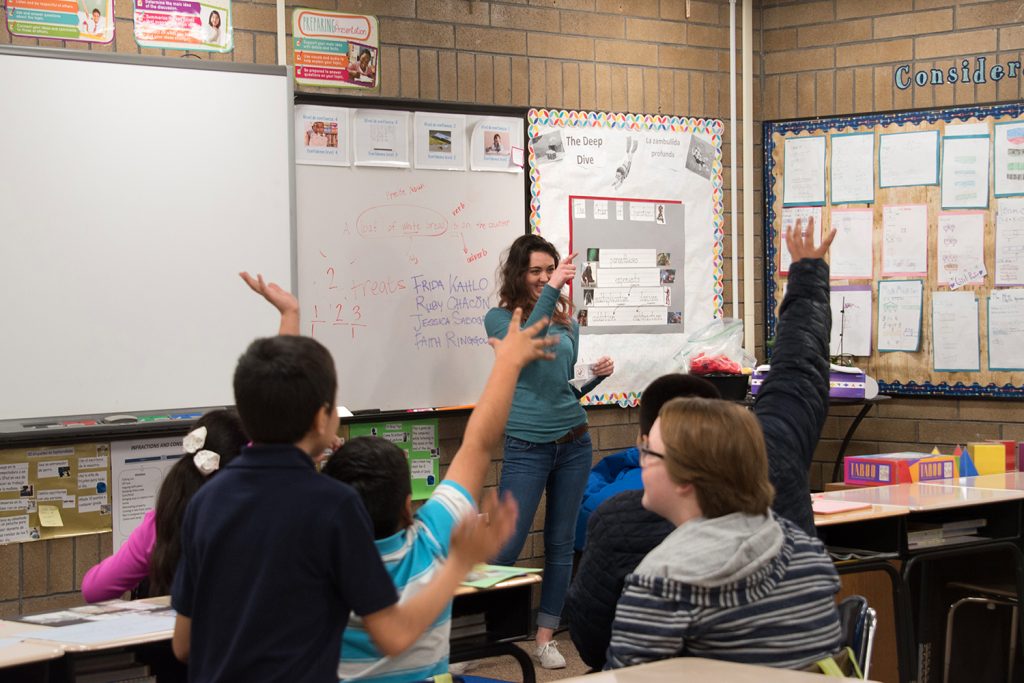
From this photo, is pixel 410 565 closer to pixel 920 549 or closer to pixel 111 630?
pixel 111 630

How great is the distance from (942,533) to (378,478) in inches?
98.1

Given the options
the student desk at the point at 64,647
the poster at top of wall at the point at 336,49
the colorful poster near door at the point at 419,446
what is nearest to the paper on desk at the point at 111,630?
the student desk at the point at 64,647

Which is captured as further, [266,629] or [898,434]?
[898,434]

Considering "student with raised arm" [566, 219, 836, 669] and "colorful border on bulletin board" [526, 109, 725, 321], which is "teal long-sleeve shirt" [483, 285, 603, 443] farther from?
"student with raised arm" [566, 219, 836, 669]

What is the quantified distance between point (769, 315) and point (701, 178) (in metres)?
0.80

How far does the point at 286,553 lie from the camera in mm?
1549

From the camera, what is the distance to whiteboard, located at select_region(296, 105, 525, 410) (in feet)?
15.0

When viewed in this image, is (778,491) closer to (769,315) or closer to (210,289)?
(210,289)

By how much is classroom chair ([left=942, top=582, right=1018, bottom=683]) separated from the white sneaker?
1401mm

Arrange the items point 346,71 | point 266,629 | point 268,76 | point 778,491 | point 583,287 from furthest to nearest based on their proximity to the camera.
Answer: point 583,287 → point 346,71 → point 268,76 → point 778,491 → point 266,629

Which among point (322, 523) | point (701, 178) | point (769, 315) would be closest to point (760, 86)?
point (701, 178)

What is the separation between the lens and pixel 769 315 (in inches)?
229

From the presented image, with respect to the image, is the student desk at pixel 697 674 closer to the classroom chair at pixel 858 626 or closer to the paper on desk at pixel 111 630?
the classroom chair at pixel 858 626

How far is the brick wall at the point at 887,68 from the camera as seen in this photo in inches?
211
